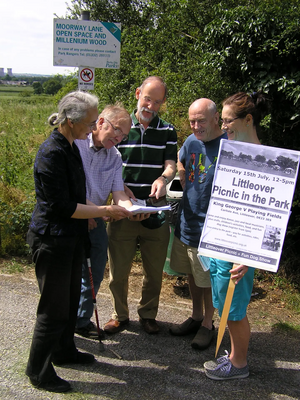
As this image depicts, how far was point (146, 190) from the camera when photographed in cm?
363

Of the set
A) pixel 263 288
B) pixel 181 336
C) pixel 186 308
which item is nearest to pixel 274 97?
pixel 263 288

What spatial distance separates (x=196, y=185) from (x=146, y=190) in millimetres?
448

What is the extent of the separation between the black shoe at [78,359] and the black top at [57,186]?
103 centimetres

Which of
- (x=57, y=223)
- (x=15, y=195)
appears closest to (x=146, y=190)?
(x=57, y=223)

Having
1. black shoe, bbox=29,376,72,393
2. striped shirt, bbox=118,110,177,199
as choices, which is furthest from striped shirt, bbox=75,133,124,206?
black shoe, bbox=29,376,72,393

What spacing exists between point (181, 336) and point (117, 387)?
38.4 inches

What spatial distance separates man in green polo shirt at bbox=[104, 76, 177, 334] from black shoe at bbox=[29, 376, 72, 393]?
2.96 feet

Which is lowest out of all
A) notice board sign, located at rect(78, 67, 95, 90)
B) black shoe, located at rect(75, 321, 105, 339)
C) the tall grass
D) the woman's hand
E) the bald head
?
black shoe, located at rect(75, 321, 105, 339)

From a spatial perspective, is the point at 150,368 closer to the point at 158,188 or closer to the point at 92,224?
the point at 92,224

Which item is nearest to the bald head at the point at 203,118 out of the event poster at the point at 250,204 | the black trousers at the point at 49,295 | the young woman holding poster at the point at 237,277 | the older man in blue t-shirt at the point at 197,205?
the older man in blue t-shirt at the point at 197,205

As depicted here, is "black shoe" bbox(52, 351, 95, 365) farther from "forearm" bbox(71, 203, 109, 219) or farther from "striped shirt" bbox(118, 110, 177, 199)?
"striped shirt" bbox(118, 110, 177, 199)

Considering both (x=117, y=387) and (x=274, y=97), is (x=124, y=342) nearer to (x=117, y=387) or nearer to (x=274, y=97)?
(x=117, y=387)

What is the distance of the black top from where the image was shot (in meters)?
2.65

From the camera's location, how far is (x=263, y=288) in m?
4.95
